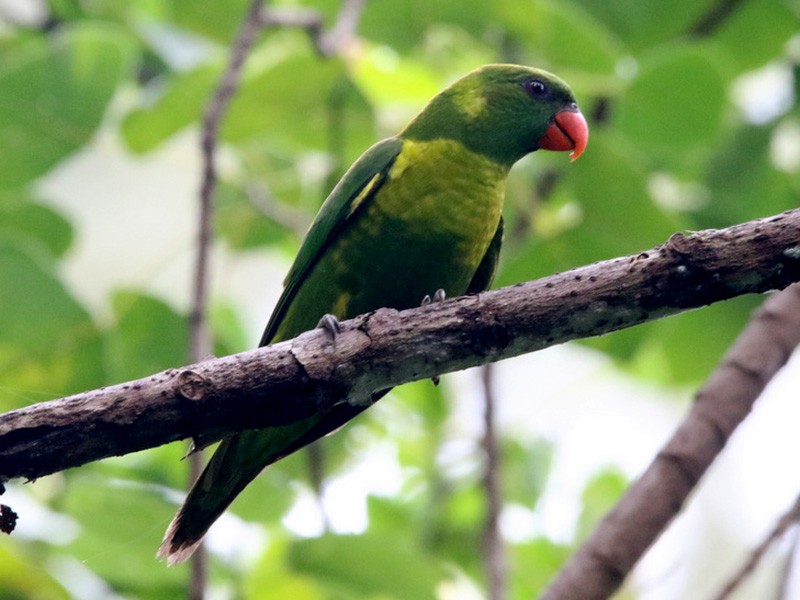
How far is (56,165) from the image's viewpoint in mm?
3963

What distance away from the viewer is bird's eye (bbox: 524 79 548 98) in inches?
142

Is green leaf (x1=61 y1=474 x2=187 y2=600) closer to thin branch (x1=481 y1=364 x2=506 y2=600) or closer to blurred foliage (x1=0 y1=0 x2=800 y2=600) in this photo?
blurred foliage (x1=0 y1=0 x2=800 y2=600)

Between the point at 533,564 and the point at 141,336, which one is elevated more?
the point at 141,336

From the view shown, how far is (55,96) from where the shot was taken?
3697 millimetres

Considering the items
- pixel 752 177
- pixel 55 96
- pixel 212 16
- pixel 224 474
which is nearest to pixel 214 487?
pixel 224 474

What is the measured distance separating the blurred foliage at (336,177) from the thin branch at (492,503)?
393 millimetres

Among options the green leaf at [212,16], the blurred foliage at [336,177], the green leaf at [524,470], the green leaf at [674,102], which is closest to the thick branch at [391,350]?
the blurred foliage at [336,177]

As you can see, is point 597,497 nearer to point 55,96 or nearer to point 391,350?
point 391,350

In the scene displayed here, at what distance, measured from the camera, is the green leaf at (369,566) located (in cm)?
330

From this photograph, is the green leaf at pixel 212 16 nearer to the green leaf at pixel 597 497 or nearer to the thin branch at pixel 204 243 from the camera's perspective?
the thin branch at pixel 204 243

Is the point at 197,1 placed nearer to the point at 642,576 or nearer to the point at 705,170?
the point at 705,170

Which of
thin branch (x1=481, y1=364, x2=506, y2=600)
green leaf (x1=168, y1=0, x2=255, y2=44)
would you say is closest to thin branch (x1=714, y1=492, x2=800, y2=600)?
thin branch (x1=481, y1=364, x2=506, y2=600)

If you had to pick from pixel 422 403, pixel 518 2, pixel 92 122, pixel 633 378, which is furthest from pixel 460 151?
pixel 633 378

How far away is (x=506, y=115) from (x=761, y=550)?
169 centimetres
